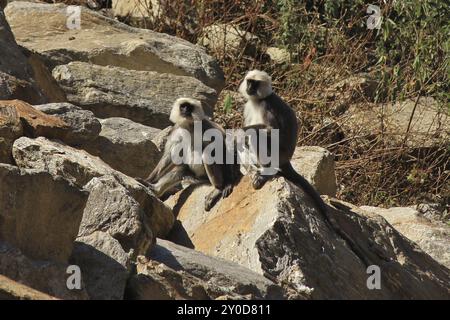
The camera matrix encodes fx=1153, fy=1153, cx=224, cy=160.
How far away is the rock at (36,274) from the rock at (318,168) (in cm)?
473

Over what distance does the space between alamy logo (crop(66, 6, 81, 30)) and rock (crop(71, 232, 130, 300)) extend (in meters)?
7.32

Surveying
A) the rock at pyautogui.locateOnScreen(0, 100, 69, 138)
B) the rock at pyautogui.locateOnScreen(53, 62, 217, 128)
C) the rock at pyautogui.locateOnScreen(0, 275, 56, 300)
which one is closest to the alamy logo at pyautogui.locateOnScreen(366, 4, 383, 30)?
the rock at pyautogui.locateOnScreen(53, 62, 217, 128)

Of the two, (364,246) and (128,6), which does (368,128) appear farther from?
(364,246)

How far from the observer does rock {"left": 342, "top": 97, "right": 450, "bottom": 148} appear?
48.2ft

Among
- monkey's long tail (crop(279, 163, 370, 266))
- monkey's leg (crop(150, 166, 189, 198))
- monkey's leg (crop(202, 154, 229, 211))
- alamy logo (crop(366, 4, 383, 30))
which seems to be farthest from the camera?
alamy logo (crop(366, 4, 383, 30))

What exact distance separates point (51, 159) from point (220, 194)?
6.10 ft

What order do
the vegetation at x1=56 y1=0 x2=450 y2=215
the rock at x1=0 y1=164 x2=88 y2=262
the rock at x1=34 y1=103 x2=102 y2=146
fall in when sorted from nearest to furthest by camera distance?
the rock at x1=0 y1=164 x2=88 y2=262, the rock at x1=34 y1=103 x2=102 y2=146, the vegetation at x1=56 y1=0 x2=450 y2=215

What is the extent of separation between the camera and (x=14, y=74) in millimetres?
11211

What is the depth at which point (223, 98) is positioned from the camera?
14977mm

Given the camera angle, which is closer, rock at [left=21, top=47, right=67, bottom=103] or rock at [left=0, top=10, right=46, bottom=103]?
rock at [left=0, top=10, right=46, bottom=103]

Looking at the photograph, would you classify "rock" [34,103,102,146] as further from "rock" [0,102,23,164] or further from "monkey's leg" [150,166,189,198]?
"monkey's leg" [150,166,189,198]

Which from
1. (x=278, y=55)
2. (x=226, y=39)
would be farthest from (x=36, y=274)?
(x=278, y=55)

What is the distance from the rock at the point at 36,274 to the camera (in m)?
6.59

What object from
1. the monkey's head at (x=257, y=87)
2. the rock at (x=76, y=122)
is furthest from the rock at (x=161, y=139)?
the rock at (x=76, y=122)
